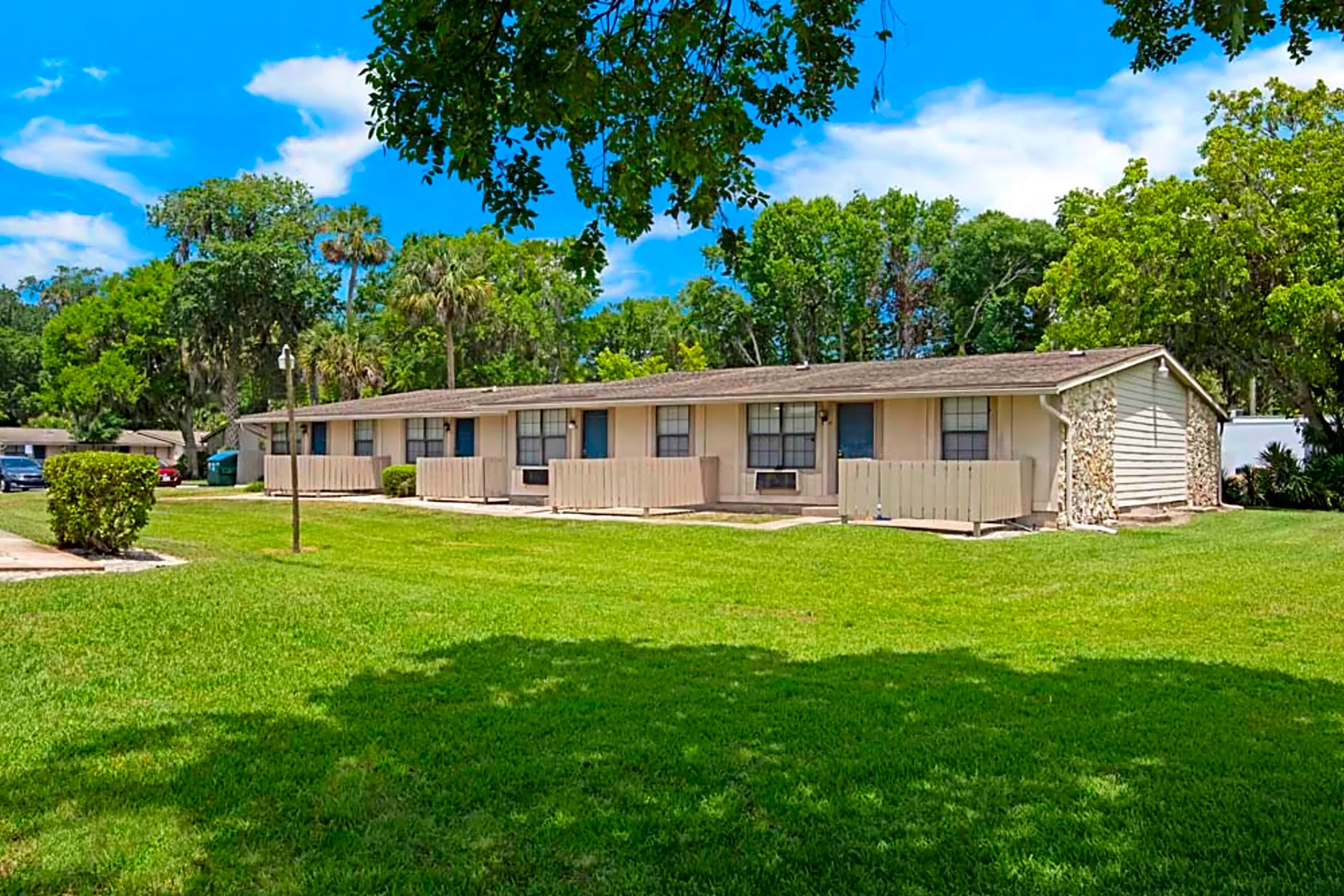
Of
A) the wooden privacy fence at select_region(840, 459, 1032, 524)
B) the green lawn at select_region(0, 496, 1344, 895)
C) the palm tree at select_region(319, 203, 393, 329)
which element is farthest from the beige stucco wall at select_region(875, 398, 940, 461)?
the palm tree at select_region(319, 203, 393, 329)

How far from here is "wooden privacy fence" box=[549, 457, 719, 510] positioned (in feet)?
65.9

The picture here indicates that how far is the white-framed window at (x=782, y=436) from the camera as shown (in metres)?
20.2

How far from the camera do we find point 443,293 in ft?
138

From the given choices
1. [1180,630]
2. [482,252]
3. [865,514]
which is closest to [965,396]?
[865,514]

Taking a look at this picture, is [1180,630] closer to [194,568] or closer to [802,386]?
[194,568]

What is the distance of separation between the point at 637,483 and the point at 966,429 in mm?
6459

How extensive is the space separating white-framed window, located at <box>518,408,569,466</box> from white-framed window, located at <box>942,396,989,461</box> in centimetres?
916

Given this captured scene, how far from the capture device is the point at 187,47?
8688 millimetres

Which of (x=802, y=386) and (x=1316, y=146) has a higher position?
(x=1316, y=146)

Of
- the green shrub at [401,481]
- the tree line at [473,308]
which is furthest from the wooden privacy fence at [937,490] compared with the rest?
the tree line at [473,308]

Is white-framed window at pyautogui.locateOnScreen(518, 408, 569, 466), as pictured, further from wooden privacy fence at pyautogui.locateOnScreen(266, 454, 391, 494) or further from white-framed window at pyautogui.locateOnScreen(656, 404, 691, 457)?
wooden privacy fence at pyautogui.locateOnScreen(266, 454, 391, 494)

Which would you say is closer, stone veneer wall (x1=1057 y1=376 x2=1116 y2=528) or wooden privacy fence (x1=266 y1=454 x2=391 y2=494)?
stone veneer wall (x1=1057 y1=376 x2=1116 y2=528)

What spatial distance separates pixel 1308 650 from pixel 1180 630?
3.41 ft

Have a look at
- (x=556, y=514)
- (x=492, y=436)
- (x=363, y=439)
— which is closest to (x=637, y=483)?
(x=556, y=514)
